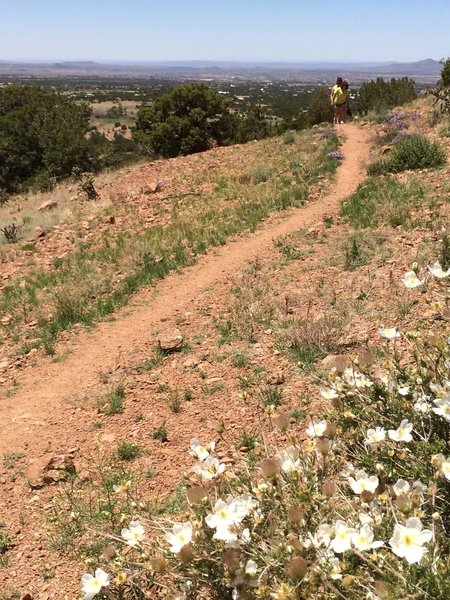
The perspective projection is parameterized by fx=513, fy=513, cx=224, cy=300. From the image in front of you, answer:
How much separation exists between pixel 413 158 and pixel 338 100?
26.7ft

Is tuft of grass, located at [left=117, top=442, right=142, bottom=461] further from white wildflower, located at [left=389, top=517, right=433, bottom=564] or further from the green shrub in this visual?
the green shrub

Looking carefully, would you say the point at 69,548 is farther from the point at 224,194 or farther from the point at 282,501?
the point at 224,194

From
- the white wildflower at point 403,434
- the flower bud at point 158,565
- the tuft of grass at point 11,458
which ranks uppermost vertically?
the white wildflower at point 403,434

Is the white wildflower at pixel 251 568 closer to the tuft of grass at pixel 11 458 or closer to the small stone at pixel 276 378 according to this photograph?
the small stone at pixel 276 378

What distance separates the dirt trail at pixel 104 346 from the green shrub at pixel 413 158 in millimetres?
1544

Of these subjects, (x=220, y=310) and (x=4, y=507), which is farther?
(x=220, y=310)

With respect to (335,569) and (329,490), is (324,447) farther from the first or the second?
(335,569)

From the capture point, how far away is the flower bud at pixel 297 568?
162 cm

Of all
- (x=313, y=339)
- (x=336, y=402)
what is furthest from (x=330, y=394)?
(x=313, y=339)

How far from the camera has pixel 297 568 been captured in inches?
63.9

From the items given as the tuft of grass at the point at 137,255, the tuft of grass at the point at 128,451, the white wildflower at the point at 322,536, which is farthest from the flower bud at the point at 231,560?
the tuft of grass at the point at 137,255

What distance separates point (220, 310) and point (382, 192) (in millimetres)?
4659

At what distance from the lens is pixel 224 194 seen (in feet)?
41.2

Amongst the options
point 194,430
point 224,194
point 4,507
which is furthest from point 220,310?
point 224,194
